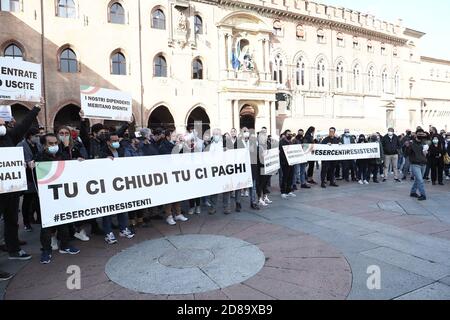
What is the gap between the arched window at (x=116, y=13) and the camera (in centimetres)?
2258

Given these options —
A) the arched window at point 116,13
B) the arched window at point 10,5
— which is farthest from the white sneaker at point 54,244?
the arched window at point 116,13

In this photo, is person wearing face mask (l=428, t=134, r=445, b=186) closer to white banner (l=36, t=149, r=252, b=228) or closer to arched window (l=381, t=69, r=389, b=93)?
white banner (l=36, t=149, r=252, b=228)

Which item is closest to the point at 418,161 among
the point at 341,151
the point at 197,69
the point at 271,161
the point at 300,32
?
the point at 341,151

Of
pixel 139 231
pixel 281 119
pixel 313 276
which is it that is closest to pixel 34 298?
pixel 139 231

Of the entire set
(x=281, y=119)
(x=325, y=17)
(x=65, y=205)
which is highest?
(x=325, y=17)

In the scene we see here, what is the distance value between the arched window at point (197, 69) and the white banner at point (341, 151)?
16203 mm

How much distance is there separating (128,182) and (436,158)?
11916 millimetres

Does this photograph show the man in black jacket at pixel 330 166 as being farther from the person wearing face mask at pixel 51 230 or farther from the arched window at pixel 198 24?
the arched window at pixel 198 24

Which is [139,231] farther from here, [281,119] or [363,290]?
[281,119]

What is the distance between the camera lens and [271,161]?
371 inches

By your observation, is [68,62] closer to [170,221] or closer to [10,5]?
[10,5]

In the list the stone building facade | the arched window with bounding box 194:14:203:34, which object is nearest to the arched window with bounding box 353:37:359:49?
the stone building facade

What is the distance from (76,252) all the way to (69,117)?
19916 millimetres
